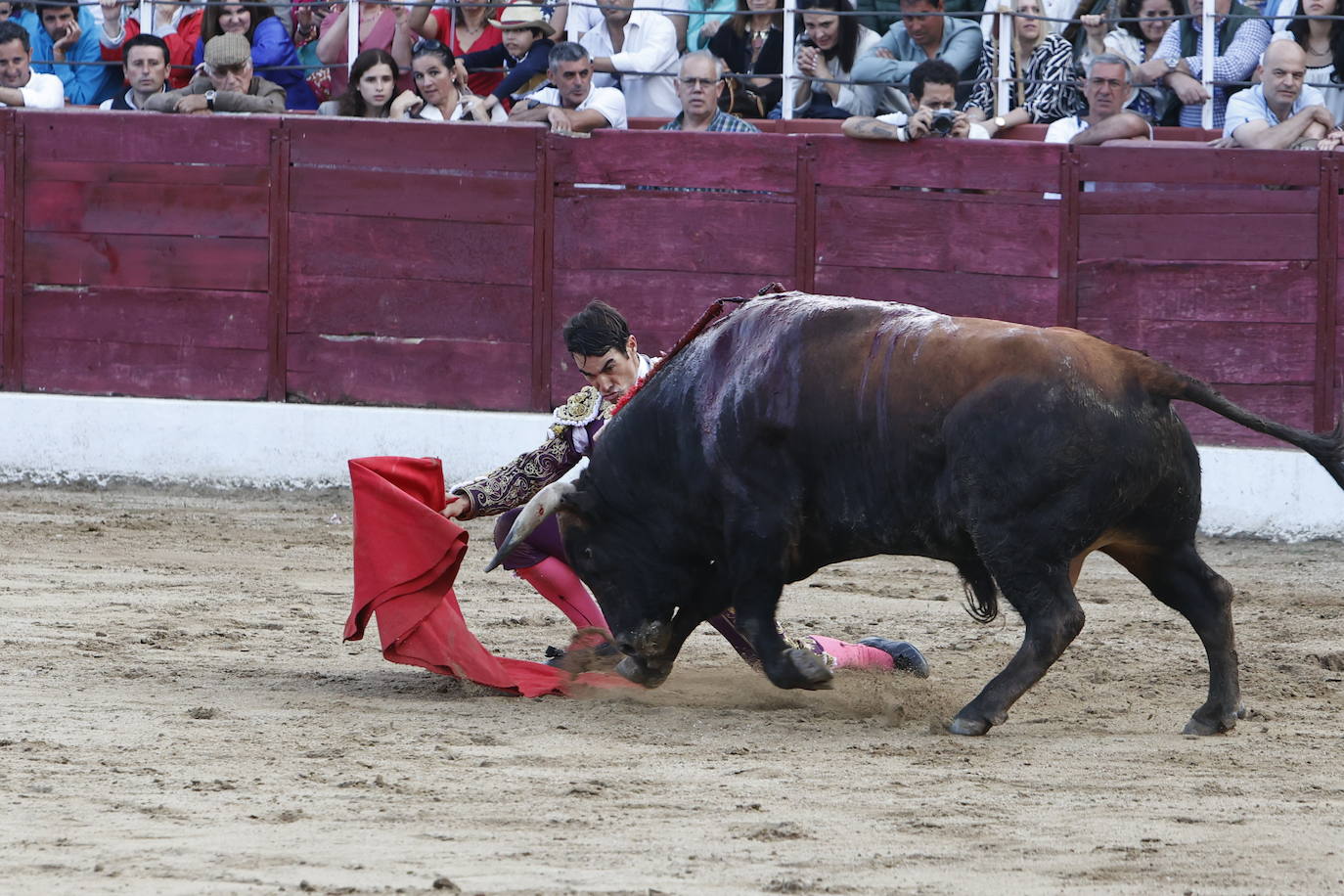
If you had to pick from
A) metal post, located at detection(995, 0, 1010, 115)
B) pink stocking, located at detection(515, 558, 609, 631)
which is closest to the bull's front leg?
pink stocking, located at detection(515, 558, 609, 631)

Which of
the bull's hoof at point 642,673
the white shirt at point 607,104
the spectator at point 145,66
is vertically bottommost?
the bull's hoof at point 642,673

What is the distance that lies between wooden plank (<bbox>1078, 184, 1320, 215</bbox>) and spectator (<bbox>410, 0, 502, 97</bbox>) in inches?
109

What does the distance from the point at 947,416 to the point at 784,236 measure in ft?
13.9

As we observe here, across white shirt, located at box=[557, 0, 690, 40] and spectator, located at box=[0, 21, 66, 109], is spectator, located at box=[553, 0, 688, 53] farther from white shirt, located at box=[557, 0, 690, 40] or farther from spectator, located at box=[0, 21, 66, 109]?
spectator, located at box=[0, 21, 66, 109]

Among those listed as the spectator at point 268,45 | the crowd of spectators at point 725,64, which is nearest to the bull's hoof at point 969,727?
the crowd of spectators at point 725,64

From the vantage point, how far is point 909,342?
4309 mm

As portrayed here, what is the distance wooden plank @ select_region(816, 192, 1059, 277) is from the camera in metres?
8.12

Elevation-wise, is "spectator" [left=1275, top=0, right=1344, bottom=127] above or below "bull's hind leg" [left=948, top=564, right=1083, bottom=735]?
above

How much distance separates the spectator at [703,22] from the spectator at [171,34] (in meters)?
2.34

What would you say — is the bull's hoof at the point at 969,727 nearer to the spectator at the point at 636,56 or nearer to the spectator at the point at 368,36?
the spectator at the point at 636,56

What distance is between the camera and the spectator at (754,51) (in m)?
8.27

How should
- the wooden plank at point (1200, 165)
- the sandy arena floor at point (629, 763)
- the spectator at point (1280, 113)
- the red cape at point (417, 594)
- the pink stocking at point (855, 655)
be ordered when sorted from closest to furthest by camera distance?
the sandy arena floor at point (629, 763) < the red cape at point (417, 594) < the pink stocking at point (855, 655) < the spectator at point (1280, 113) < the wooden plank at point (1200, 165)

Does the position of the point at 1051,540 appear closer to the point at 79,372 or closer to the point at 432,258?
the point at 432,258

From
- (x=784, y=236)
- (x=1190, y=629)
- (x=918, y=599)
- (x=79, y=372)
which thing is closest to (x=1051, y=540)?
(x=1190, y=629)
